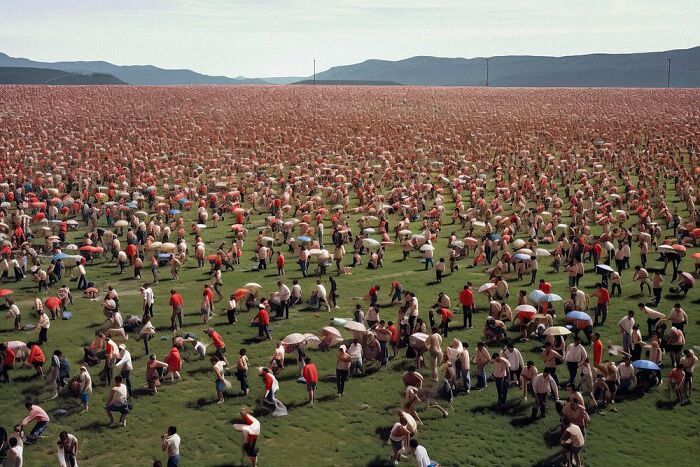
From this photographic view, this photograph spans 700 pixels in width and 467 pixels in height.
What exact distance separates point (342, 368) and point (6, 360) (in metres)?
8.56

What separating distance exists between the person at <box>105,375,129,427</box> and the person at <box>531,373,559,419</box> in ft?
29.6

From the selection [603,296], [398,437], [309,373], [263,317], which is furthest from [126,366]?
[603,296]

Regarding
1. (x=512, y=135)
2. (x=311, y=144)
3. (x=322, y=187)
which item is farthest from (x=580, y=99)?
(x=322, y=187)

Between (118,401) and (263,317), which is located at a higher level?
(263,317)

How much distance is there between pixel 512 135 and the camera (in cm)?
6769

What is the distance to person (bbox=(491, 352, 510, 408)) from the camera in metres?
16.5

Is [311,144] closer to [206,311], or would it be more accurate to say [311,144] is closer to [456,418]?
[206,311]

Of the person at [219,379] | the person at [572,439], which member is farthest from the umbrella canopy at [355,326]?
the person at [572,439]

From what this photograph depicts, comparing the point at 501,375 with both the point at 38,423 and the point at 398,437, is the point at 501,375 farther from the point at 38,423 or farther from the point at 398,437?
the point at 38,423

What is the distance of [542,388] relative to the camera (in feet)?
52.6

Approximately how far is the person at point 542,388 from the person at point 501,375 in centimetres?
68

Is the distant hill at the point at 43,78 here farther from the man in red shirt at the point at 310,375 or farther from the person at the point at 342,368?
the man in red shirt at the point at 310,375

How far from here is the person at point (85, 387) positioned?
16609 millimetres

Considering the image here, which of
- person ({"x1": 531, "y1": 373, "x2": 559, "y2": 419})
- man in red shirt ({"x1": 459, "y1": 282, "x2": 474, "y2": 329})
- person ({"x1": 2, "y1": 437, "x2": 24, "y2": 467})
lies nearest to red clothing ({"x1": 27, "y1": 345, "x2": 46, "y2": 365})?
person ({"x1": 2, "y1": 437, "x2": 24, "y2": 467})
